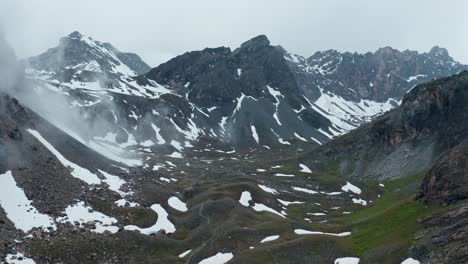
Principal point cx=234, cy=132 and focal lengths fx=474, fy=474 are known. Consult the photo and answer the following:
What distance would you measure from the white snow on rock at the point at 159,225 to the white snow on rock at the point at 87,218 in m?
3.31

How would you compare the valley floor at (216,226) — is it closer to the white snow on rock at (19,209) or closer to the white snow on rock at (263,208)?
the white snow on rock at (19,209)

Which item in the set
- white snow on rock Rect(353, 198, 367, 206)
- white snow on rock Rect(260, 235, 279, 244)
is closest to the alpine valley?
white snow on rock Rect(353, 198, 367, 206)

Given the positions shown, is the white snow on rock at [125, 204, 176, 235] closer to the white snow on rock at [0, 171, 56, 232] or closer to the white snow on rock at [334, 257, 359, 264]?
the white snow on rock at [0, 171, 56, 232]

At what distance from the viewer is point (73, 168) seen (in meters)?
98.8

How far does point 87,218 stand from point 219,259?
2478 centimetres

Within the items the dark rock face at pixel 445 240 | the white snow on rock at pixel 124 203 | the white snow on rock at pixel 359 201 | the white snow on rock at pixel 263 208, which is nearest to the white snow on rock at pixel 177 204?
the white snow on rock at pixel 124 203

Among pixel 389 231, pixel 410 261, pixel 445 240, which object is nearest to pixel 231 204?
pixel 389 231

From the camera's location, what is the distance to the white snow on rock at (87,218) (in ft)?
255

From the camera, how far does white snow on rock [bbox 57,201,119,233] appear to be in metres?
77.8

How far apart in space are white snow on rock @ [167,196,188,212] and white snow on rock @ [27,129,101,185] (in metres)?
15.7

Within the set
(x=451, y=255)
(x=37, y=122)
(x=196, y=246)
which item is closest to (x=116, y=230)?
(x=196, y=246)

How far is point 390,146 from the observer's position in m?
152

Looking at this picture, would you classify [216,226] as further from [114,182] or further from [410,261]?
[410,261]

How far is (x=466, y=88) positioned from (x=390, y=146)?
2812 cm
